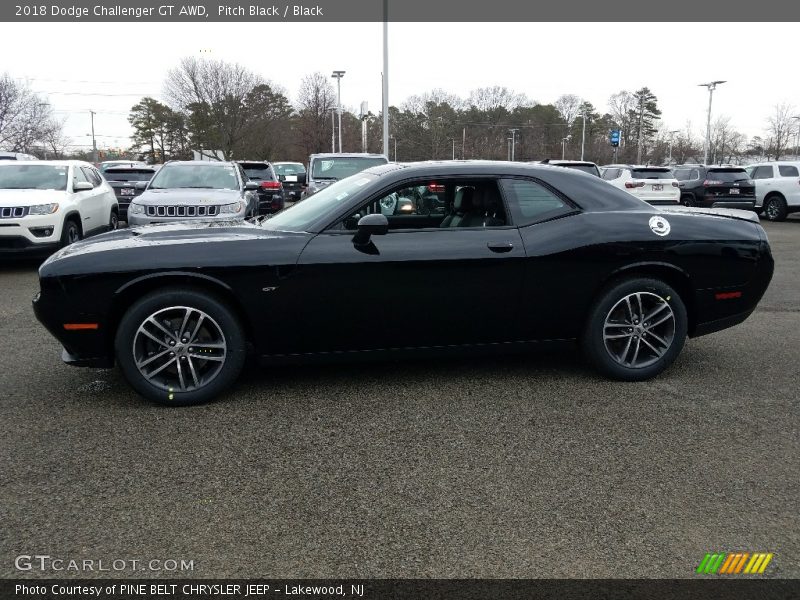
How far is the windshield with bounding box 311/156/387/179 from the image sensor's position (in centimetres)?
1397

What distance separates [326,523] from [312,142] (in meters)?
54.2

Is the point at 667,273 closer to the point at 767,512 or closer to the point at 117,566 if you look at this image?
the point at 767,512

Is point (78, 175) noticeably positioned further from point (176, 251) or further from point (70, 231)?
point (176, 251)

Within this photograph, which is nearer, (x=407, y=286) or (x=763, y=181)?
(x=407, y=286)

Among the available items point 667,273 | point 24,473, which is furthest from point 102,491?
point 667,273

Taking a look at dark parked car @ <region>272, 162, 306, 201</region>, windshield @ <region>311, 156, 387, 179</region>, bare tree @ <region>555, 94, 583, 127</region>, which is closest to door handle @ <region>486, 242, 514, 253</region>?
windshield @ <region>311, 156, 387, 179</region>

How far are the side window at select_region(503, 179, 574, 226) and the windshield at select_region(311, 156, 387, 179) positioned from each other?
960cm

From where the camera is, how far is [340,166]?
14.0 meters

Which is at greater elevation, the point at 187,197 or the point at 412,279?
the point at 187,197

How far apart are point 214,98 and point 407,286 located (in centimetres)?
4508

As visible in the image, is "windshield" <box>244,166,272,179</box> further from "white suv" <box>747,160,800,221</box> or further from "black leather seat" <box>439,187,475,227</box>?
"black leather seat" <box>439,187,475,227</box>

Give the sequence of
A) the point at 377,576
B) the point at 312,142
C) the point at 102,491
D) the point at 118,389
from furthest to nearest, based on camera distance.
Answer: the point at 312,142
the point at 118,389
the point at 102,491
the point at 377,576

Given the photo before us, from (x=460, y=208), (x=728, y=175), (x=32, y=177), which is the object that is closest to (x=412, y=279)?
(x=460, y=208)

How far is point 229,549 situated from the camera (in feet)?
8.50
